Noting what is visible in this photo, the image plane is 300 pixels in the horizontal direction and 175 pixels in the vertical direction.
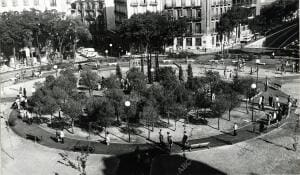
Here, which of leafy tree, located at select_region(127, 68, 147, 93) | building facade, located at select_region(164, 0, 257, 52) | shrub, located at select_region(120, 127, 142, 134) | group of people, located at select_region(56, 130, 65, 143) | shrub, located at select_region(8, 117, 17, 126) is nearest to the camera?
group of people, located at select_region(56, 130, 65, 143)

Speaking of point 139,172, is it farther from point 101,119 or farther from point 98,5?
point 98,5

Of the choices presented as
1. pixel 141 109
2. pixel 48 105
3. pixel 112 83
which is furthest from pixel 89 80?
pixel 141 109

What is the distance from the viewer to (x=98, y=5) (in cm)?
10781

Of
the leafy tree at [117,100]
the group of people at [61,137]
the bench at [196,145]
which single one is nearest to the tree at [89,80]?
the leafy tree at [117,100]

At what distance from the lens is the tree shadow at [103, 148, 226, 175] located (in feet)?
99.2

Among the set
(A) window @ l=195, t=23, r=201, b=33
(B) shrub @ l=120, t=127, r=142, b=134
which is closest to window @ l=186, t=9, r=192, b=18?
(A) window @ l=195, t=23, r=201, b=33

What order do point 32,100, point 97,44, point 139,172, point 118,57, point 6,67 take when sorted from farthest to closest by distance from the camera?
point 97,44 < point 118,57 < point 6,67 < point 32,100 < point 139,172

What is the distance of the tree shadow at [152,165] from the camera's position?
1191 inches

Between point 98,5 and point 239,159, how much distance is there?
272ft

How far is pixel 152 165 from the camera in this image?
1242 inches

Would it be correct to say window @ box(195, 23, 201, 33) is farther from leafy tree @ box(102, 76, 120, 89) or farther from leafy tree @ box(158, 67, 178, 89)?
leafy tree @ box(102, 76, 120, 89)

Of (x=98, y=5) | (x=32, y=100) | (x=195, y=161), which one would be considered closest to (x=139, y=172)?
(x=195, y=161)

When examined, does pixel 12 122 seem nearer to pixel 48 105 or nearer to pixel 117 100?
pixel 48 105

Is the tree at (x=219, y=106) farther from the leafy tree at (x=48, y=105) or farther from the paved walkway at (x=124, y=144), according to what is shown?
the leafy tree at (x=48, y=105)
